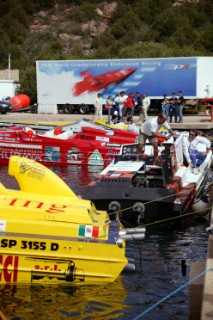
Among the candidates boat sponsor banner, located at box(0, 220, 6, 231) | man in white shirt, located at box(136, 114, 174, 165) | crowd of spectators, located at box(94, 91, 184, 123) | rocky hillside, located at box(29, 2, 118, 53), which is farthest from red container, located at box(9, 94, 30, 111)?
rocky hillside, located at box(29, 2, 118, 53)

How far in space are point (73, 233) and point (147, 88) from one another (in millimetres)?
30197

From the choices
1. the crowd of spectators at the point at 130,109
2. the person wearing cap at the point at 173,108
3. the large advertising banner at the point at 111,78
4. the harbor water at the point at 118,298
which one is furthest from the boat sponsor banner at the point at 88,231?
the large advertising banner at the point at 111,78

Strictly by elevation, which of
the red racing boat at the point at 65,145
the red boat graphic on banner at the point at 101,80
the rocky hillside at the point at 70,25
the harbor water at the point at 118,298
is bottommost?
the harbor water at the point at 118,298

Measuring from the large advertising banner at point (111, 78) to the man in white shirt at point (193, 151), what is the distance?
19469 millimetres

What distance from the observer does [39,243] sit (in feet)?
32.2

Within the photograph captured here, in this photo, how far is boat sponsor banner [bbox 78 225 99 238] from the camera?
32.1 ft

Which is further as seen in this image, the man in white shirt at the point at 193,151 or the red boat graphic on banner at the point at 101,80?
the red boat graphic on banner at the point at 101,80

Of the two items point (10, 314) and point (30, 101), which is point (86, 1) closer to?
point (30, 101)

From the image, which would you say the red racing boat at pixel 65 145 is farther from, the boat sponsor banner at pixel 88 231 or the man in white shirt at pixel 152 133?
the boat sponsor banner at pixel 88 231

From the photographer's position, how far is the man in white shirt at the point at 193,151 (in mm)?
18033

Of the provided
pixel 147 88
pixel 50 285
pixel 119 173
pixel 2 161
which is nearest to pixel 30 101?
pixel 147 88

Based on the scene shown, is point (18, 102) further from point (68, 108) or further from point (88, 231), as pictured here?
point (88, 231)

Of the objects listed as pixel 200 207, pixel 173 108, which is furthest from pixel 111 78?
pixel 200 207

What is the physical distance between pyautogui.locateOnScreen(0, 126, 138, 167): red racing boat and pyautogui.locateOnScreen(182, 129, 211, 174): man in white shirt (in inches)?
181
